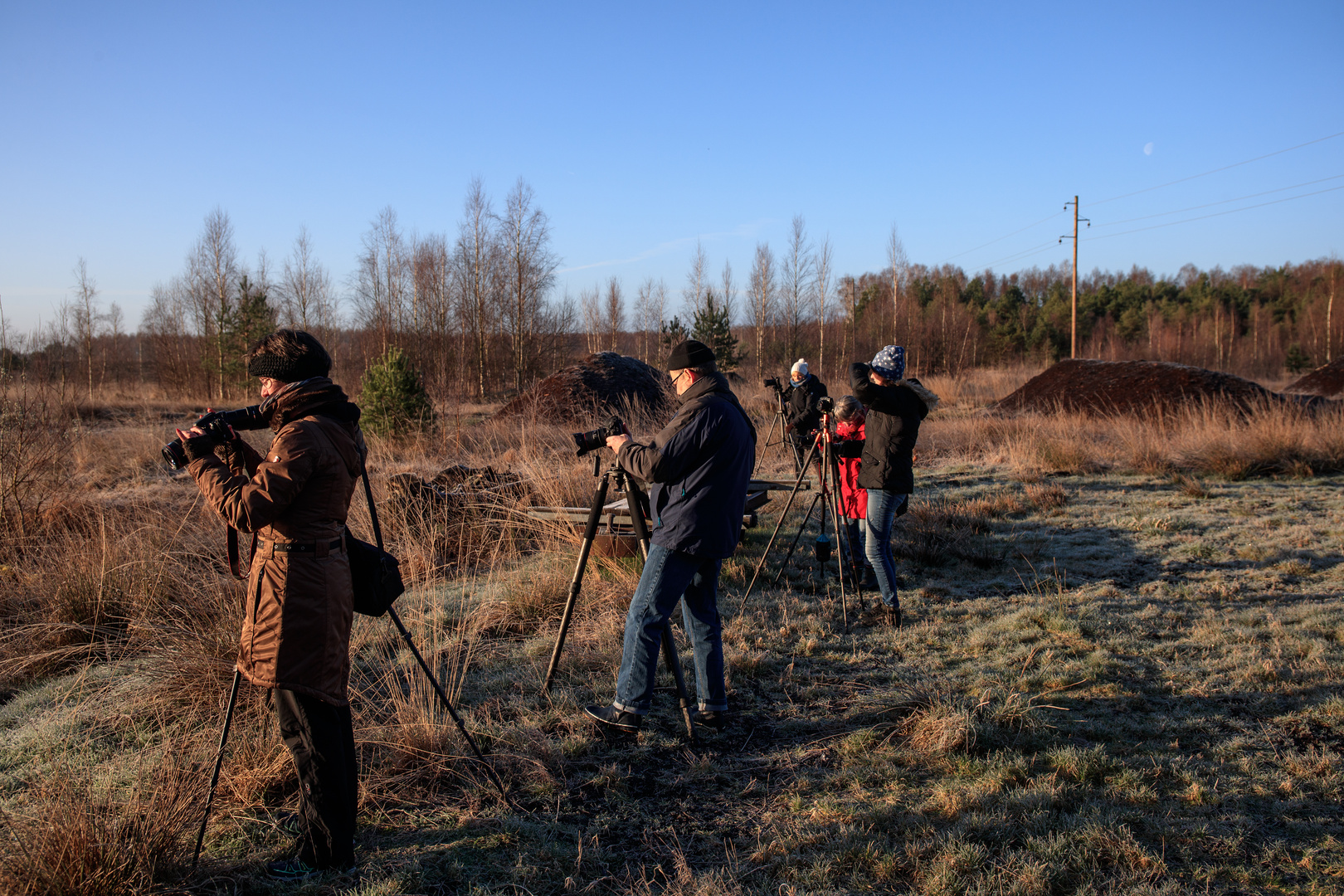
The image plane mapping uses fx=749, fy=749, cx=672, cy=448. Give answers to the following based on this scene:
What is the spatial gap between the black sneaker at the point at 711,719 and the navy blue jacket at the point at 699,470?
2.89 feet

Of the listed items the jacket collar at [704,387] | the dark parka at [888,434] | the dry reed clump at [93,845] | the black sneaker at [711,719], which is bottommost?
the black sneaker at [711,719]

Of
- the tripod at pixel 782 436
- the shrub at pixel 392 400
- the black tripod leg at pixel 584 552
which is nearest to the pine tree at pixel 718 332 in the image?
the tripod at pixel 782 436

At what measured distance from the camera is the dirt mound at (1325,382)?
22438 millimetres

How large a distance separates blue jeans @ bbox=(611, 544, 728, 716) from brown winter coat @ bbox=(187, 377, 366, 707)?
1.39m

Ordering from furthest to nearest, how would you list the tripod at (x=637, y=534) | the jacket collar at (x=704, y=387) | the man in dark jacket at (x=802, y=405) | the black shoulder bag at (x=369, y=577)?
the man in dark jacket at (x=802, y=405) < the tripod at (x=637, y=534) < the jacket collar at (x=704, y=387) < the black shoulder bag at (x=369, y=577)

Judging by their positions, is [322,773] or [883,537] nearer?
[322,773]

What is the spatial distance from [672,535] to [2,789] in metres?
3.17

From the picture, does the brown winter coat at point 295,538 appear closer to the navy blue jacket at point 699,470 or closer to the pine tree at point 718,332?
the navy blue jacket at point 699,470

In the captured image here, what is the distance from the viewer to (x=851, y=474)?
6039mm

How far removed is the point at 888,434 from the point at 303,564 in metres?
3.90

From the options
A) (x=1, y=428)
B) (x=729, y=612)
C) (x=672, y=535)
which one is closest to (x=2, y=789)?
(x=672, y=535)

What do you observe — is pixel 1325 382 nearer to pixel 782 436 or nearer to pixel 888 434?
pixel 782 436

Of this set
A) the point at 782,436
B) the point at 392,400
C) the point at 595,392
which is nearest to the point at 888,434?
the point at 782,436

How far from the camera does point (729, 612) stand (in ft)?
18.4
